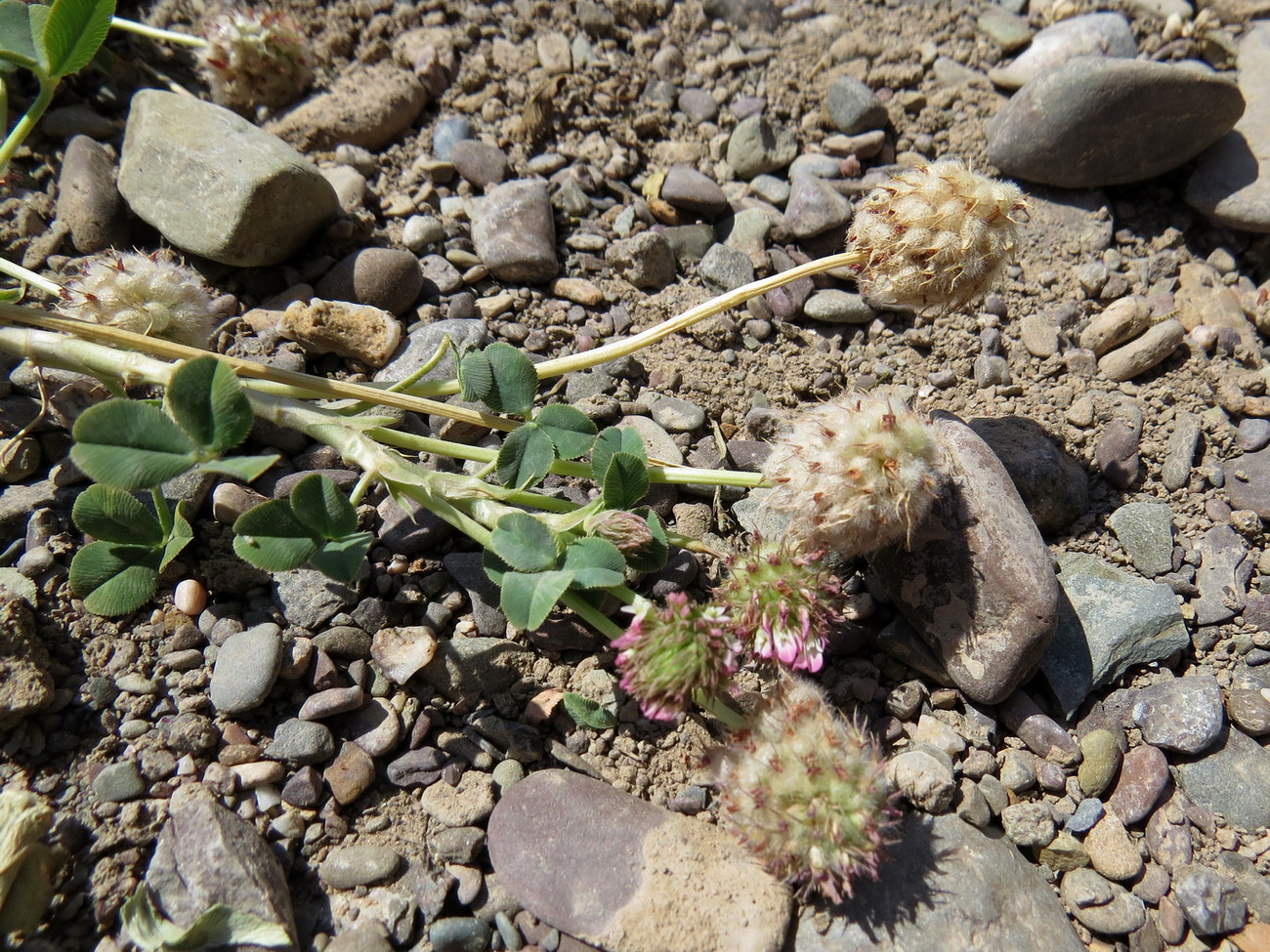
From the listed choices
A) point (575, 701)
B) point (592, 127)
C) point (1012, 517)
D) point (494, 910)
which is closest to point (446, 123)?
point (592, 127)

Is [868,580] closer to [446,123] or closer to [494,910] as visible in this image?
[494,910]

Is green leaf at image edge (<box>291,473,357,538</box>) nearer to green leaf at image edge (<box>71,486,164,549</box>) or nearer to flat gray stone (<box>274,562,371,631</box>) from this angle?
flat gray stone (<box>274,562,371,631</box>)

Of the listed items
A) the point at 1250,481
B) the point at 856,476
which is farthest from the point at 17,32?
the point at 1250,481

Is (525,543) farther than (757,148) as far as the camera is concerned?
No

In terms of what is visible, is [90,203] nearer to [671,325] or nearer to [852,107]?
[671,325]

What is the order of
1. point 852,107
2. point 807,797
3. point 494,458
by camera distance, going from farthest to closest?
1. point 852,107
2. point 494,458
3. point 807,797

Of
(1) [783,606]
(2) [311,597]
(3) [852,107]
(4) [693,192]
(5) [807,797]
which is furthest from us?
(3) [852,107]

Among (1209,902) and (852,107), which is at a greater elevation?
(852,107)

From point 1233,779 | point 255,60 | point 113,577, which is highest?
point 255,60
